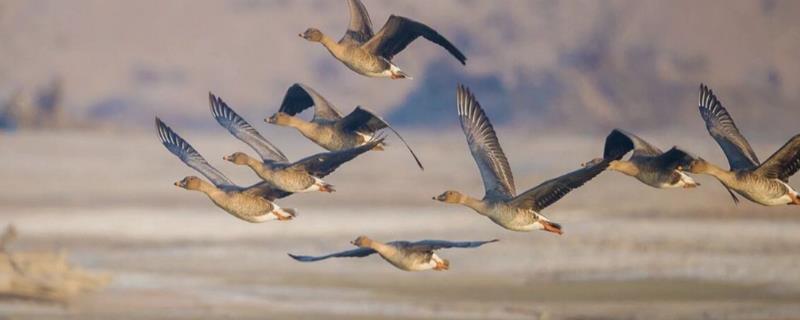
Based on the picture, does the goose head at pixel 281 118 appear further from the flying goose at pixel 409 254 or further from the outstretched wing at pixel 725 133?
the outstretched wing at pixel 725 133

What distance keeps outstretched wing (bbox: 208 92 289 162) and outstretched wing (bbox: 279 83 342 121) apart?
17.7 inches

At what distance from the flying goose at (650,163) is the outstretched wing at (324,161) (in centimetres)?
194

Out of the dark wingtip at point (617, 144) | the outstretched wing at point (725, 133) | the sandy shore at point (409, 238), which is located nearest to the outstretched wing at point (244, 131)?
the dark wingtip at point (617, 144)

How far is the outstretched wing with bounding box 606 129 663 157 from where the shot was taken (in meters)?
17.5

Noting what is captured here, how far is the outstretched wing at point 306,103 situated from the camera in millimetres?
18922

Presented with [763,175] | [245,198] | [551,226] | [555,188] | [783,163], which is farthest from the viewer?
[245,198]

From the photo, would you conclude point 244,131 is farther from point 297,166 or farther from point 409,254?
point 409,254

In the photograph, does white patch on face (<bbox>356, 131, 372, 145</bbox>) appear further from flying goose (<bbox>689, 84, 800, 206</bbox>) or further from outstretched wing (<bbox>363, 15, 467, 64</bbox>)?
flying goose (<bbox>689, 84, 800, 206</bbox>)

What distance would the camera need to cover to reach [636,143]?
17562 mm

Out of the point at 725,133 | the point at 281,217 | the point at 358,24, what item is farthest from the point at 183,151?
the point at 725,133

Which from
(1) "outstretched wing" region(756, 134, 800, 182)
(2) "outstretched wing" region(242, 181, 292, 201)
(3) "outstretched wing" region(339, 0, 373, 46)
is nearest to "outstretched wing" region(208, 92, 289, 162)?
(2) "outstretched wing" region(242, 181, 292, 201)

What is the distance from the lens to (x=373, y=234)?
4141 cm

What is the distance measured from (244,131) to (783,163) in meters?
4.83

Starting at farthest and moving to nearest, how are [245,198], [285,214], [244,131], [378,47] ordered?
[244,131], [378,47], [245,198], [285,214]
